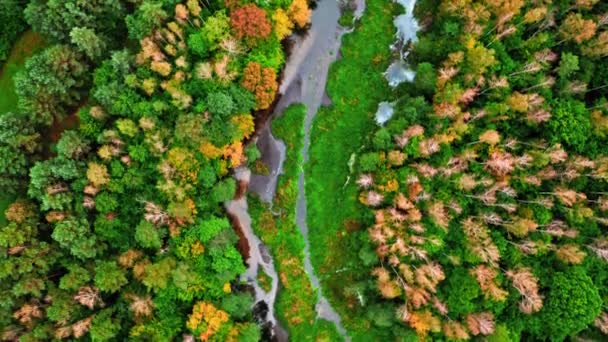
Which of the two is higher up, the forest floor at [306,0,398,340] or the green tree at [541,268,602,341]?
the forest floor at [306,0,398,340]

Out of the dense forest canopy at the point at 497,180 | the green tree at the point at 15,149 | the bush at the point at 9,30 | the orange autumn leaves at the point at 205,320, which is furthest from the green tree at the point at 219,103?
→ the bush at the point at 9,30

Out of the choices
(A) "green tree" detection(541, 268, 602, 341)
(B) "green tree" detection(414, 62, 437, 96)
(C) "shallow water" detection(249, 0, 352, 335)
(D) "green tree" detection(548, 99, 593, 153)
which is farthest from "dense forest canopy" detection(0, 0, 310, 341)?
(A) "green tree" detection(541, 268, 602, 341)

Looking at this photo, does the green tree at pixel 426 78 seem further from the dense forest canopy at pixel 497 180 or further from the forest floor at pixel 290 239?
the forest floor at pixel 290 239

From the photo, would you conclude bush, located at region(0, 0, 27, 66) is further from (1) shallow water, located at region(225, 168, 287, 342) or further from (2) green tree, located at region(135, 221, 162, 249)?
(1) shallow water, located at region(225, 168, 287, 342)

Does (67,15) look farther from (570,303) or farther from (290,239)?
(570,303)

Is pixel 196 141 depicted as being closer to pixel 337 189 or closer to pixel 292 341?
pixel 337 189

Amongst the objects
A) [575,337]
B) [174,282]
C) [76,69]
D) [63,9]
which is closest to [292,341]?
[174,282]

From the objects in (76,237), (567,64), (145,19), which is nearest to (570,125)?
(567,64)
